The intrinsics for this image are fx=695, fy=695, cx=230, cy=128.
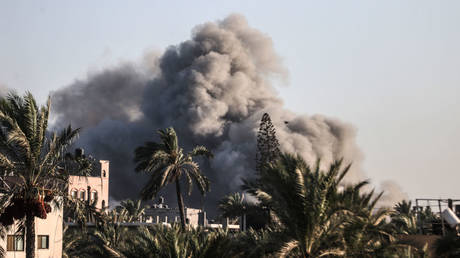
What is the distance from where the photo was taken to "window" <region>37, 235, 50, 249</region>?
1879 inches

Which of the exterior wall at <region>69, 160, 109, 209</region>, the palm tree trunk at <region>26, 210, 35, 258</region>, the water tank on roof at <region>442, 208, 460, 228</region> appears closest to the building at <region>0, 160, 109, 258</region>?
the palm tree trunk at <region>26, 210, 35, 258</region>

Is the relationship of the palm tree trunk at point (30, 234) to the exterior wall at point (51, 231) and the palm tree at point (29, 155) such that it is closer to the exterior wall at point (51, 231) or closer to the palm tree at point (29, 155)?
the palm tree at point (29, 155)

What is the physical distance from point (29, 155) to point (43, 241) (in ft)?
61.7

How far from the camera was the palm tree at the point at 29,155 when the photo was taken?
30359 millimetres

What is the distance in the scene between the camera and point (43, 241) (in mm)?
48000

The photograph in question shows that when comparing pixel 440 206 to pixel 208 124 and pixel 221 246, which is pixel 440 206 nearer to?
pixel 221 246

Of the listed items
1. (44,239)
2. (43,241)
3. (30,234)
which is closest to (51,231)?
(44,239)

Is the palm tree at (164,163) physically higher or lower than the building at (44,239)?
higher

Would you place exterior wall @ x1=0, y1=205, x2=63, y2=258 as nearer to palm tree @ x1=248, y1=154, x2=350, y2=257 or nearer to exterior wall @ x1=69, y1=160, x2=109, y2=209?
palm tree @ x1=248, y1=154, x2=350, y2=257

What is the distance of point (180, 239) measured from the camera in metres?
29.7

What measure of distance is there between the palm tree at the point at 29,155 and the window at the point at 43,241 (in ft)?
54.6

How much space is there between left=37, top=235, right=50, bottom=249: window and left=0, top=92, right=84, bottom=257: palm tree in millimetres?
16657

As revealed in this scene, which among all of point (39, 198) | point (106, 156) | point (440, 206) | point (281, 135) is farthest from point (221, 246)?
point (106, 156)

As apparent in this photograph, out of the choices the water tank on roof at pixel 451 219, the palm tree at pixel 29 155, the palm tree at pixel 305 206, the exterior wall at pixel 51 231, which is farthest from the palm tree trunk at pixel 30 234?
the water tank on roof at pixel 451 219
